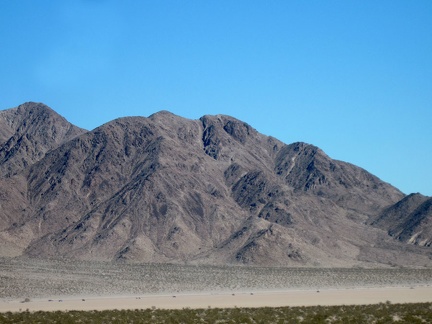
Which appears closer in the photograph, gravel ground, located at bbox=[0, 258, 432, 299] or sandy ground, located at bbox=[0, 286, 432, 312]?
sandy ground, located at bbox=[0, 286, 432, 312]

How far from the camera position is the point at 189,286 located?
78.5 m

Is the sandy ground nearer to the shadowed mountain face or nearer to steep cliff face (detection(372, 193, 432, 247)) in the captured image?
the shadowed mountain face

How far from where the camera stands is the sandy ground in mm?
54531

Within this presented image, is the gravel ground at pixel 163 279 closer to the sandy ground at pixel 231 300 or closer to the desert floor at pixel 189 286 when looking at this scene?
the desert floor at pixel 189 286

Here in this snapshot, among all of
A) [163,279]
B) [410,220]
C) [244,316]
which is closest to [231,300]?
[244,316]

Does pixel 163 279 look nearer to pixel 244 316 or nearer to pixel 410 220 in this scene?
pixel 244 316

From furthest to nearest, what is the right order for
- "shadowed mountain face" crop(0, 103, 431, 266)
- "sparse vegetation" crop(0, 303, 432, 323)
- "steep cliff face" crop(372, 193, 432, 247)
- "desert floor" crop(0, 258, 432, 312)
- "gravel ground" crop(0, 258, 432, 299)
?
"steep cliff face" crop(372, 193, 432, 247) < "shadowed mountain face" crop(0, 103, 431, 266) < "gravel ground" crop(0, 258, 432, 299) < "desert floor" crop(0, 258, 432, 312) < "sparse vegetation" crop(0, 303, 432, 323)

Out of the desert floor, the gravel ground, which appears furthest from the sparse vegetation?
the gravel ground

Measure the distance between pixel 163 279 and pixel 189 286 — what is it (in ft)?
24.2

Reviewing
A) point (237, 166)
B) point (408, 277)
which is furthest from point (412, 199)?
point (408, 277)

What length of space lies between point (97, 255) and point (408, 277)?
5731 centimetres

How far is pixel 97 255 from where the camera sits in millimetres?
122062

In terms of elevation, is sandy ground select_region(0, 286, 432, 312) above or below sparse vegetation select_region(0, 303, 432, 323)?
above

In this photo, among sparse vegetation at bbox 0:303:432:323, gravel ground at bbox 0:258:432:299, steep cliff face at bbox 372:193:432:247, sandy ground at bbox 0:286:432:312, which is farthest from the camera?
steep cliff face at bbox 372:193:432:247
